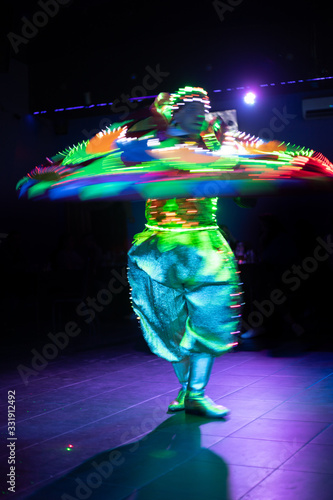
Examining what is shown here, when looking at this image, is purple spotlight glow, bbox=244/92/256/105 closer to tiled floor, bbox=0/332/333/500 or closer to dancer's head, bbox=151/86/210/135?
tiled floor, bbox=0/332/333/500

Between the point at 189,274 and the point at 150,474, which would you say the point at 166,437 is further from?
the point at 189,274

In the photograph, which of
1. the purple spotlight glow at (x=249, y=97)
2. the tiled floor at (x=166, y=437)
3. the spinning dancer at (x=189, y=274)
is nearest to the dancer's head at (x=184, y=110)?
the spinning dancer at (x=189, y=274)

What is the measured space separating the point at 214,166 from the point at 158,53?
21.8ft

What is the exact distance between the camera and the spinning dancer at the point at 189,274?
3.12m

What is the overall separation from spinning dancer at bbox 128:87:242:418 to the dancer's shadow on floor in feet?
1.56

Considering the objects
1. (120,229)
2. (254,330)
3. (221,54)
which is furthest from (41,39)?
(254,330)

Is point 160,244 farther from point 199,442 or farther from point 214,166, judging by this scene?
point 199,442

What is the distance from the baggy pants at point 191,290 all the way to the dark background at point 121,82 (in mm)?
3648

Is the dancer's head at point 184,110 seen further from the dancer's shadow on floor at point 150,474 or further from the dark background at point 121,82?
the dark background at point 121,82

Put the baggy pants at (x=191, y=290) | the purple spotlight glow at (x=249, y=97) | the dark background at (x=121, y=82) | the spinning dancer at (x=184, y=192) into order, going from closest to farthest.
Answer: the spinning dancer at (x=184, y=192), the baggy pants at (x=191, y=290), the dark background at (x=121, y=82), the purple spotlight glow at (x=249, y=97)

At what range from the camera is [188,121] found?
10.2ft

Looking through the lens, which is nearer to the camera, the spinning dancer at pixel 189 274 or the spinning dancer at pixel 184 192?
the spinning dancer at pixel 184 192

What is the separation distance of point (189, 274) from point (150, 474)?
3.55 feet

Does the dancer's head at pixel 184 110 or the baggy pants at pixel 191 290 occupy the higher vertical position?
the dancer's head at pixel 184 110
